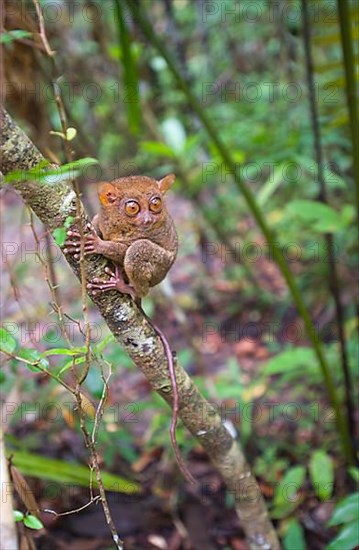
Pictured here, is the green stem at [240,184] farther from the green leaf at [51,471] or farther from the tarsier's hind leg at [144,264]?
the green leaf at [51,471]

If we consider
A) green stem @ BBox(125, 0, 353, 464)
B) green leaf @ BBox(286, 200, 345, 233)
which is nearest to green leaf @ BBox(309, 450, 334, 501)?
green stem @ BBox(125, 0, 353, 464)

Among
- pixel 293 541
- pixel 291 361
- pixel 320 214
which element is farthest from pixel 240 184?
pixel 293 541

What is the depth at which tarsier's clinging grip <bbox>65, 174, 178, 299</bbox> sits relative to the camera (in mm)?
1791

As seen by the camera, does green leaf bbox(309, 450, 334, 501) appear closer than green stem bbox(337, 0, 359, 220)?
No

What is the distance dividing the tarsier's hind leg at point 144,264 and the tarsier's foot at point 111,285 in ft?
0.24

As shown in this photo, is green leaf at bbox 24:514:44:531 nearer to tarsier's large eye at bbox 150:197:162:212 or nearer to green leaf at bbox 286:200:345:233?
tarsier's large eye at bbox 150:197:162:212

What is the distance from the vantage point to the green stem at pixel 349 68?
2508 mm

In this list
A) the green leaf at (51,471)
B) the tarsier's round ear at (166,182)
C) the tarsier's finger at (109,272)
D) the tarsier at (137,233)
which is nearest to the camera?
the tarsier's finger at (109,272)

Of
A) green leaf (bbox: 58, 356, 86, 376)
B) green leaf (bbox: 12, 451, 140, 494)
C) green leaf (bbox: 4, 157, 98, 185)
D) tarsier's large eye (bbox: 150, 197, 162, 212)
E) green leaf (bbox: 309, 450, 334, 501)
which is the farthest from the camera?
green leaf (bbox: 309, 450, 334, 501)

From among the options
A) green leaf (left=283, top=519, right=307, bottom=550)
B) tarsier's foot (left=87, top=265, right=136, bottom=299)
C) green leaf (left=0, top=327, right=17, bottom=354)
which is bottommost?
green leaf (left=283, top=519, right=307, bottom=550)

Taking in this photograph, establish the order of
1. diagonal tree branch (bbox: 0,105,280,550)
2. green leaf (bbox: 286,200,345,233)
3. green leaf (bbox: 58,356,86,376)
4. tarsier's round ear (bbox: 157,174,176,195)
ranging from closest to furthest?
diagonal tree branch (bbox: 0,105,280,550) < green leaf (bbox: 58,356,86,376) < tarsier's round ear (bbox: 157,174,176,195) < green leaf (bbox: 286,200,345,233)

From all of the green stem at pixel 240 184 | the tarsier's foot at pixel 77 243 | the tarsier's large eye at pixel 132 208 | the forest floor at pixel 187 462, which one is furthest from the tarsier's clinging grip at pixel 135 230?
the green stem at pixel 240 184

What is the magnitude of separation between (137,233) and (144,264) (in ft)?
0.33

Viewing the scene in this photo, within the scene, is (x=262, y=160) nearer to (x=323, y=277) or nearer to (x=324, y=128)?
(x=324, y=128)
